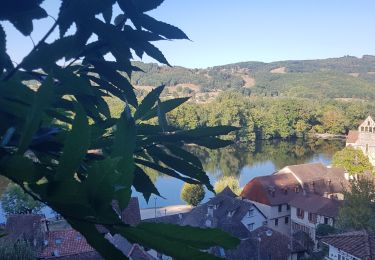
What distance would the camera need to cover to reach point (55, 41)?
0.74 meters

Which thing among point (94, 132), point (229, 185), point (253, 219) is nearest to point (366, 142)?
point (229, 185)

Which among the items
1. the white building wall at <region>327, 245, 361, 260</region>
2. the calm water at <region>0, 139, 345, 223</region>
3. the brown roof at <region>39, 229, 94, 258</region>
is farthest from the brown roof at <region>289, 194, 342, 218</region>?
the brown roof at <region>39, 229, 94, 258</region>

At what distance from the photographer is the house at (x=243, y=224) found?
15.4 m

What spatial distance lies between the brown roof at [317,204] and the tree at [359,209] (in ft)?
10.4

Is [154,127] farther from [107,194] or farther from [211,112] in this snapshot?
[211,112]

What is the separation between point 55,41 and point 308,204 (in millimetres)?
22434

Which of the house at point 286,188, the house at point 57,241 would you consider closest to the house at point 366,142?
the house at point 286,188

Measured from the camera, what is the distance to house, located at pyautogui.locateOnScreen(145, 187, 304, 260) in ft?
50.4

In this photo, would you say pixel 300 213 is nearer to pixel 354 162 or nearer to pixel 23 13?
pixel 354 162

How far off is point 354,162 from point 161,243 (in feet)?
97.8

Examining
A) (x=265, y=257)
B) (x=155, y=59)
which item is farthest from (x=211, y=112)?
(x=155, y=59)

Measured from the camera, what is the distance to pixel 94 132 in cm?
78

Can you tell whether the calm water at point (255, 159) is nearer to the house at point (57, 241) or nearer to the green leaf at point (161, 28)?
the house at point (57, 241)

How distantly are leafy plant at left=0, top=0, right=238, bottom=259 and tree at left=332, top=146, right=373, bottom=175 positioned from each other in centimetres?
2885
